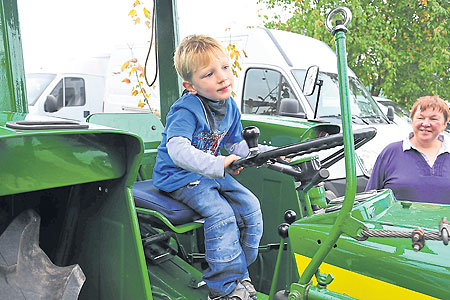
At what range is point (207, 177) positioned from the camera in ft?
5.92

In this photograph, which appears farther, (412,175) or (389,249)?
(412,175)

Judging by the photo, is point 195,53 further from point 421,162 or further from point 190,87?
point 421,162

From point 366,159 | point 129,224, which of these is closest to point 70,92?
point 366,159

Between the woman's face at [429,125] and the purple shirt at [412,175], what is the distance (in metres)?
0.09

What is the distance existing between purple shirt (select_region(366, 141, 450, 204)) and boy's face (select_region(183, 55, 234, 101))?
1220 mm

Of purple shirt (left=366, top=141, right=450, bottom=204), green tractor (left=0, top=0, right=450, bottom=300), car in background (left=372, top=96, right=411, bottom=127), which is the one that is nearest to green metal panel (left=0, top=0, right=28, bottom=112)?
green tractor (left=0, top=0, right=450, bottom=300)

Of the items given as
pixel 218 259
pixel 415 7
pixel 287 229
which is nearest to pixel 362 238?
pixel 287 229

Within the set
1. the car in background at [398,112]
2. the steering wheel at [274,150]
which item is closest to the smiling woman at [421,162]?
the steering wheel at [274,150]

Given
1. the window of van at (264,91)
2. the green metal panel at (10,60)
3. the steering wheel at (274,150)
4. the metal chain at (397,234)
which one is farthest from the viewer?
the window of van at (264,91)

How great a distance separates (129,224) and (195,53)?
71 centimetres

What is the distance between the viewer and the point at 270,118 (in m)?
2.62

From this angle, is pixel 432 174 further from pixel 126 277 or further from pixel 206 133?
pixel 126 277

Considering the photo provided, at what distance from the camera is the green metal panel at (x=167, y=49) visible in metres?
2.57

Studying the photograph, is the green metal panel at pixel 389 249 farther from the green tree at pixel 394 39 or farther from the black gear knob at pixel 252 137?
the green tree at pixel 394 39
